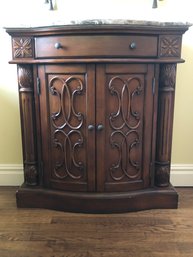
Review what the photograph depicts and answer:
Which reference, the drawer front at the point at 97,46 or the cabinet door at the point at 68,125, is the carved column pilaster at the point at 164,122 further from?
the cabinet door at the point at 68,125

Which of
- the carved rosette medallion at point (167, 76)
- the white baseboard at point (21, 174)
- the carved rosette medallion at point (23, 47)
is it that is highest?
the carved rosette medallion at point (23, 47)

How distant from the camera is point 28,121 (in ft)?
5.20

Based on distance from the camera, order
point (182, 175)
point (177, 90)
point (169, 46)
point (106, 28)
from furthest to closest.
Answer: point (182, 175) → point (177, 90) → point (169, 46) → point (106, 28)

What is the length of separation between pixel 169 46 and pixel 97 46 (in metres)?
0.39

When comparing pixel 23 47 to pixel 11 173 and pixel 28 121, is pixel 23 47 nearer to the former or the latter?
pixel 28 121

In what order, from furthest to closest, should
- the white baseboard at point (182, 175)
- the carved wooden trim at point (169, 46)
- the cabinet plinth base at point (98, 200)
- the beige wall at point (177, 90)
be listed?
the white baseboard at point (182, 175) < the beige wall at point (177, 90) < the cabinet plinth base at point (98, 200) < the carved wooden trim at point (169, 46)

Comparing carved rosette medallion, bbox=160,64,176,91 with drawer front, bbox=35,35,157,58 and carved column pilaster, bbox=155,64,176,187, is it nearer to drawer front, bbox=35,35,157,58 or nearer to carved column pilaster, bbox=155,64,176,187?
carved column pilaster, bbox=155,64,176,187

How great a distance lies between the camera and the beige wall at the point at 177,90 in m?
1.76

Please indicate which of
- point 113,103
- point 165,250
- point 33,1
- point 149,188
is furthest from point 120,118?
point 33,1

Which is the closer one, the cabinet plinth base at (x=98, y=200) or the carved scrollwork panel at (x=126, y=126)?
the carved scrollwork panel at (x=126, y=126)

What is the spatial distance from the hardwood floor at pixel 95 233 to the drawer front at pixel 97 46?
915 millimetres

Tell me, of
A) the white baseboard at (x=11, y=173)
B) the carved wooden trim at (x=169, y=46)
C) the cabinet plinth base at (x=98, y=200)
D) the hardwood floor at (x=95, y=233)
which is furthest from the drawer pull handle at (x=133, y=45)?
the white baseboard at (x=11, y=173)

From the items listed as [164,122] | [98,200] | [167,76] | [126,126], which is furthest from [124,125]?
[98,200]

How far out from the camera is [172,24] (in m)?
1.39
